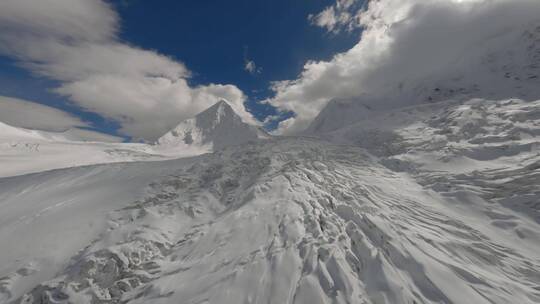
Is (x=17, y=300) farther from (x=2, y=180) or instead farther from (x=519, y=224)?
(x=519, y=224)

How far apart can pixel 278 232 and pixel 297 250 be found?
163 cm

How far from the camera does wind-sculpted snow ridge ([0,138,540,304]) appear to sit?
8.80 meters

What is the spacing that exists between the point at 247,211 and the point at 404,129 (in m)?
33.3

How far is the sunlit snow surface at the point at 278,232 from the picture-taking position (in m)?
9.02

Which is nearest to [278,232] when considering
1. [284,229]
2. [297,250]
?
[284,229]

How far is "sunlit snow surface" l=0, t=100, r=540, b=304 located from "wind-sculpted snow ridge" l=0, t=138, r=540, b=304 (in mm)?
64

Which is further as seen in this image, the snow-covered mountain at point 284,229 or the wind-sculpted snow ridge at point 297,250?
the snow-covered mountain at point 284,229

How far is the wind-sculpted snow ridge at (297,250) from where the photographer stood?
880cm

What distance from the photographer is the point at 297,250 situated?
10680 millimetres

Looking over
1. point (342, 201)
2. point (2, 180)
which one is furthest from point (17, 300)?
point (2, 180)

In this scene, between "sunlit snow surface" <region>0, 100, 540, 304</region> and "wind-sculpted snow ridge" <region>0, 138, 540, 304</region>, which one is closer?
"wind-sculpted snow ridge" <region>0, 138, 540, 304</region>

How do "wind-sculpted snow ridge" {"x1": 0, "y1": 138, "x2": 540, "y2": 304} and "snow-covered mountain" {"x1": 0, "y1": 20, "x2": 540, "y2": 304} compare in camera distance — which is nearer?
"wind-sculpted snow ridge" {"x1": 0, "y1": 138, "x2": 540, "y2": 304}

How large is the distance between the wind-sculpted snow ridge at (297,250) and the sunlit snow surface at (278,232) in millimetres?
64

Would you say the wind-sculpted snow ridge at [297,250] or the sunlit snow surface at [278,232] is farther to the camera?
the sunlit snow surface at [278,232]
